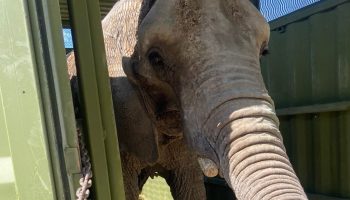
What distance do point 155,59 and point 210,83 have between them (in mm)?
290

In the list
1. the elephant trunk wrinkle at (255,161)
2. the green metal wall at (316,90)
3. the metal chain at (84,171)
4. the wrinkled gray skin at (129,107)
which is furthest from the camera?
the green metal wall at (316,90)

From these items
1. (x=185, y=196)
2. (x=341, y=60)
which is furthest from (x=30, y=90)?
(x=341, y=60)

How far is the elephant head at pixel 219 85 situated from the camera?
1258 mm

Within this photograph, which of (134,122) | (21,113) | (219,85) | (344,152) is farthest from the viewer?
(344,152)

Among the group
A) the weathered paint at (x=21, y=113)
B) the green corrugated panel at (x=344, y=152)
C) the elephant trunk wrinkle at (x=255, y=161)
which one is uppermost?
the weathered paint at (x=21, y=113)

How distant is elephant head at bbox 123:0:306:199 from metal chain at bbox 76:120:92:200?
45 cm

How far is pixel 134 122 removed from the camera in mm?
1812

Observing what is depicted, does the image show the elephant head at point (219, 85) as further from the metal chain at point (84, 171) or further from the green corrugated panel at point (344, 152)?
the green corrugated panel at point (344, 152)

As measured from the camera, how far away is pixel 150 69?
166cm

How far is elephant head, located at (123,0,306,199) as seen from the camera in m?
1.26

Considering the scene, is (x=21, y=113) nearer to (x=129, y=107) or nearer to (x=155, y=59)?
(x=155, y=59)

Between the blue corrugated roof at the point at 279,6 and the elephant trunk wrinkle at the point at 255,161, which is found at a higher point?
the blue corrugated roof at the point at 279,6

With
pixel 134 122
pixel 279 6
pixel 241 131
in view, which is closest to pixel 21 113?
pixel 241 131

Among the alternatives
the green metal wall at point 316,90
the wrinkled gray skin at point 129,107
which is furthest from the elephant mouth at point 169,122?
the green metal wall at point 316,90
